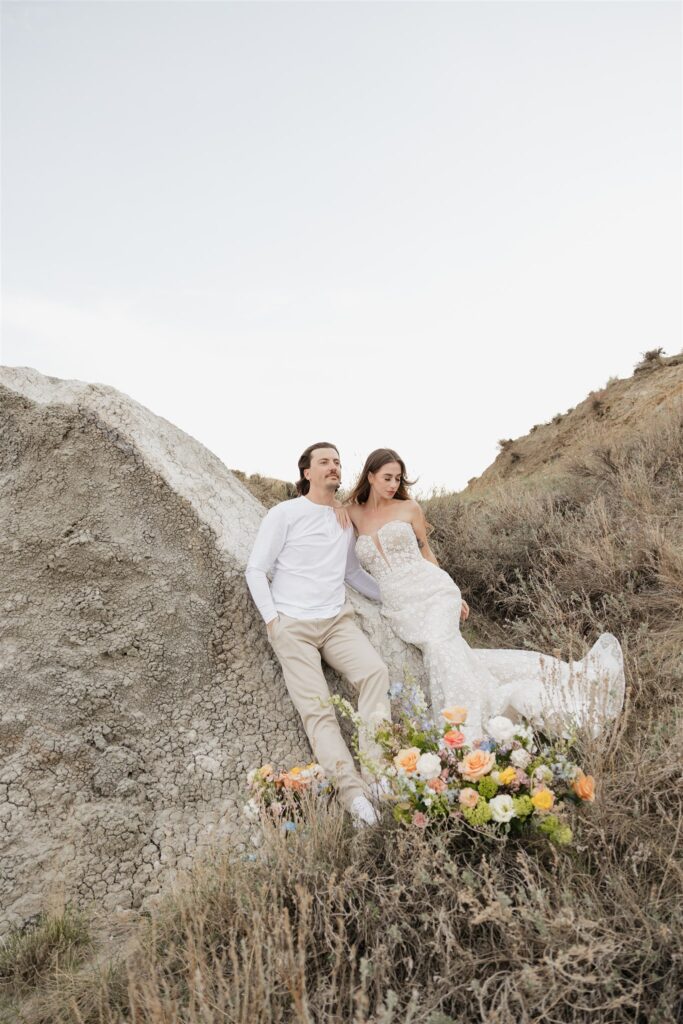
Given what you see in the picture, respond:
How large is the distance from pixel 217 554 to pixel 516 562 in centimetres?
337

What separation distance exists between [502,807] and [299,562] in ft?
6.41

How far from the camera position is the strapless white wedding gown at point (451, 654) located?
3.71 meters

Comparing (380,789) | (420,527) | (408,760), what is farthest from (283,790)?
(420,527)

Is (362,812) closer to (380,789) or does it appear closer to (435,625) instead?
(380,789)

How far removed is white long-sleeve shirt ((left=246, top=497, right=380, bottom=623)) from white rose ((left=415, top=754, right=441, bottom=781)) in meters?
1.34

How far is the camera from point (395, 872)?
7.66ft

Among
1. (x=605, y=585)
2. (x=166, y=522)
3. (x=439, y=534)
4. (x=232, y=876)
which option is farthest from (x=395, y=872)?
(x=439, y=534)

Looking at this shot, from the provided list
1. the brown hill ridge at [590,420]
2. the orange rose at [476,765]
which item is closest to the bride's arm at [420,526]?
the orange rose at [476,765]

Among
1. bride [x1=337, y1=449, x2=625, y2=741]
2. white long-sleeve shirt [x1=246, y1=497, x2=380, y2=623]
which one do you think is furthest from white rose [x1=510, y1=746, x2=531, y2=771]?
white long-sleeve shirt [x1=246, y1=497, x2=380, y2=623]

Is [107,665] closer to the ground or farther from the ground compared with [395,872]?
farther from the ground

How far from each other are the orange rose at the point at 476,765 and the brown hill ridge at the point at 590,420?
993cm

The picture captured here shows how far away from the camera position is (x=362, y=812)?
2.97m

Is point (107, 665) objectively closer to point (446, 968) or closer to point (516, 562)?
point (446, 968)

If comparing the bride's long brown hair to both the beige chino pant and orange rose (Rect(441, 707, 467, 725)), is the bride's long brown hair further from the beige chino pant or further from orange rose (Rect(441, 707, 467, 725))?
orange rose (Rect(441, 707, 467, 725))
